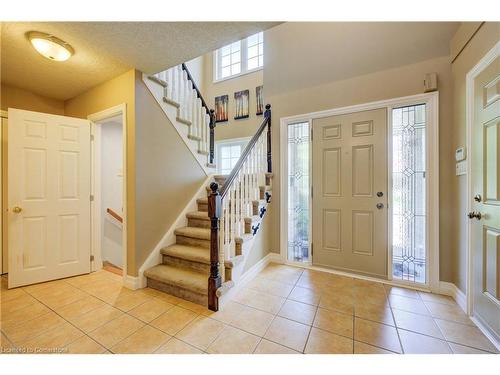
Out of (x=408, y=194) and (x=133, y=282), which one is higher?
(x=408, y=194)

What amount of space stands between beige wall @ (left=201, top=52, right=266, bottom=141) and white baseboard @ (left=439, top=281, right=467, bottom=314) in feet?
11.5

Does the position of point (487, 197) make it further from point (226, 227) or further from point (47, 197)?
point (47, 197)

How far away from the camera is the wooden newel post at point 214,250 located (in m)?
1.88

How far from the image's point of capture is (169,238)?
2.60 m

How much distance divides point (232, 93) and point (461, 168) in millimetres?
3893

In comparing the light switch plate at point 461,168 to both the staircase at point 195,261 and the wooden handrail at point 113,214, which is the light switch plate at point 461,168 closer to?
the staircase at point 195,261

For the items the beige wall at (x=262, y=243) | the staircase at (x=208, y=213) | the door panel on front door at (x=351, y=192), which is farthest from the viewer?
the beige wall at (x=262, y=243)

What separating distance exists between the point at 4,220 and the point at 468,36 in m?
5.41

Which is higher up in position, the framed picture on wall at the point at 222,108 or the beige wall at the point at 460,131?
the framed picture on wall at the point at 222,108

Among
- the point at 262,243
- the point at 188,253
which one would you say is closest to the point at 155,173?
the point at 188,253

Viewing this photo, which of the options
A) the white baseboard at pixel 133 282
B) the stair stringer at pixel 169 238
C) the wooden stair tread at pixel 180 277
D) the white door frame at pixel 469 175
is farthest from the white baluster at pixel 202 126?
the white door frame at pixel 469 175

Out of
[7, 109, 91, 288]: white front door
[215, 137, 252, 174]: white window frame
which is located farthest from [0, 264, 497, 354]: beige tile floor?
[215, 137, 252, 174]: white window frame

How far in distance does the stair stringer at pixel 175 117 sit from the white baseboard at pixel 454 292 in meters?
3.16

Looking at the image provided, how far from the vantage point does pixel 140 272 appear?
2311 mm
